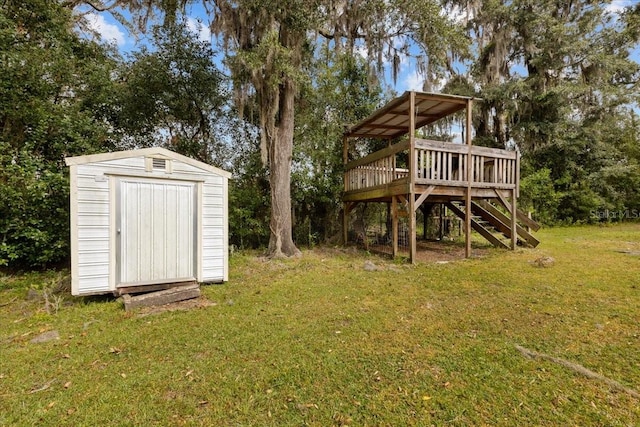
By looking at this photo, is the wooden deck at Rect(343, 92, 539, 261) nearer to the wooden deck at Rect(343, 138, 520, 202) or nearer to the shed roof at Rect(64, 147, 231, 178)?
the wooden deck at Rect(343, 138, 520, 202)

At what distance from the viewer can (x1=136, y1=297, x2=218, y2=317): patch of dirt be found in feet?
13.6

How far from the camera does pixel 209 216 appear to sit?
5.46 metres

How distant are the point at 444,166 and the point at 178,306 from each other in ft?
20.8

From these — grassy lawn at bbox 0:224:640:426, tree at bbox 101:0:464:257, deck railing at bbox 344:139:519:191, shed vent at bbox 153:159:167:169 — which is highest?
tree at bbox 101:0:464:257

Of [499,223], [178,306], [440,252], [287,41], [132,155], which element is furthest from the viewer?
[499,223]

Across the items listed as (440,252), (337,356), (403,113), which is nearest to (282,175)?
(403,113)

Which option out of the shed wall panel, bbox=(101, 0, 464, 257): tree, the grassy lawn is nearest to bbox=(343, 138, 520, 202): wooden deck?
bbox=(101, 0, 464, 257): tree

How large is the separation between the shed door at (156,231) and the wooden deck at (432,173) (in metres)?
4.63

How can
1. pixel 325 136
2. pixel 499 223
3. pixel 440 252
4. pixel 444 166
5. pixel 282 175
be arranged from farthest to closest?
pixel 325 136 < pixel 499 223 < pixel 440 252 < pixel 282 175 < pixel 444 166

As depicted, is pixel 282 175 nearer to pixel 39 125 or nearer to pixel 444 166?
pixel 444 166

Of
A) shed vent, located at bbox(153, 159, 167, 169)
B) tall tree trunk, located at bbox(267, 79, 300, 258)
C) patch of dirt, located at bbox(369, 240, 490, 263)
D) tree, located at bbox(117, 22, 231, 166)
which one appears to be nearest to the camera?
shed vent, located at bbox(153, 159, 167, 169)

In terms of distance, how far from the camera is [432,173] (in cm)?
702

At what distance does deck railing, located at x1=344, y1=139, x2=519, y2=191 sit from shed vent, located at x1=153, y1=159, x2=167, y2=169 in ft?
16.3

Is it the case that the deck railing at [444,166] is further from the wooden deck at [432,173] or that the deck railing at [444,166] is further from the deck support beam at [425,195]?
the deck support beam at [425,195]
